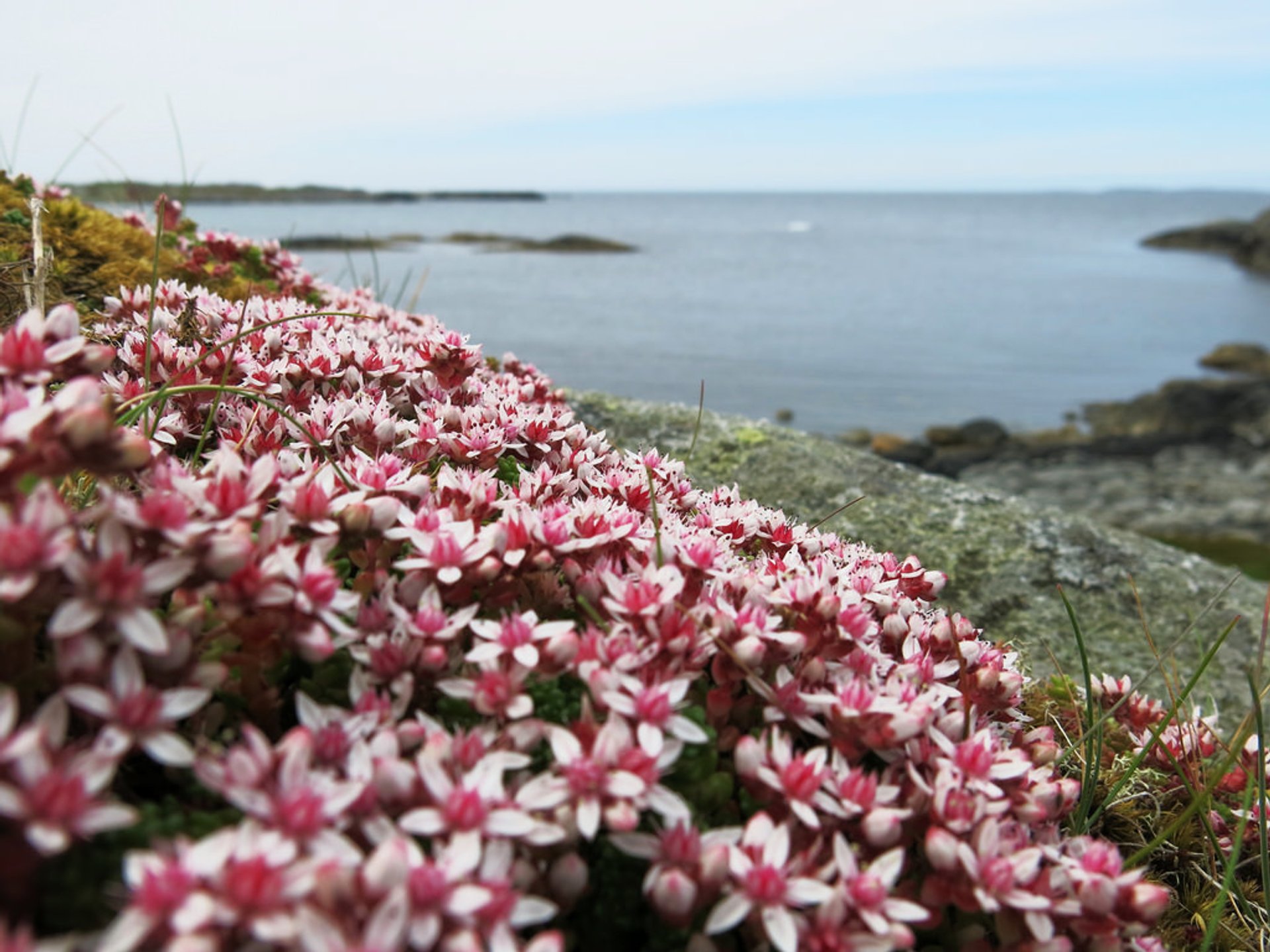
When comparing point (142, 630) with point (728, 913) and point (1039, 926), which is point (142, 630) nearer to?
point (728, 913)

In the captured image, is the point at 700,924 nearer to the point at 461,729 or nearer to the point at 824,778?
the point at 824,778

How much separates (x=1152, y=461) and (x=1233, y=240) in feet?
337

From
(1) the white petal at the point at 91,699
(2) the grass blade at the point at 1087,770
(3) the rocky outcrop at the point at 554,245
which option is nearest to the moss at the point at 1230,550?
(2) the grass blade at the point at 1087,770

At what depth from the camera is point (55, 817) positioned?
1559mm

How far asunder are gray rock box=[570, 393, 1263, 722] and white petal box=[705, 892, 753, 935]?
407 centimetres

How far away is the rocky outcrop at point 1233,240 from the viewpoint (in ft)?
288

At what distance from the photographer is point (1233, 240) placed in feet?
345

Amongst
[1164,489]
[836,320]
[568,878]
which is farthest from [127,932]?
[836,320]

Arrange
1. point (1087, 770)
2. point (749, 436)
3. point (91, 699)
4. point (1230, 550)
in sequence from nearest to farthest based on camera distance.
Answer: point (91, 699), point (1087, 770), point (749, 436), point (1230, 550)

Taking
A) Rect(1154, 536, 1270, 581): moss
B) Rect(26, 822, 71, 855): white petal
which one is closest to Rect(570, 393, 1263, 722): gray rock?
Rect(26, 822, 71, 855): white petal

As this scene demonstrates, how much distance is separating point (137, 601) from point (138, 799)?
520 millimetres

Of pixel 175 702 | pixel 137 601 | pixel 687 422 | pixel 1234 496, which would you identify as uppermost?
pixel 137 601

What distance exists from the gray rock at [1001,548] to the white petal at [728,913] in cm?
407

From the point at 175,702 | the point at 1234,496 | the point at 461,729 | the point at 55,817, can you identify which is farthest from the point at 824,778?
the point at 1234,496
